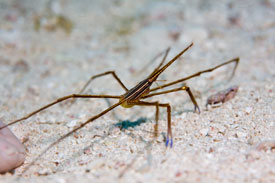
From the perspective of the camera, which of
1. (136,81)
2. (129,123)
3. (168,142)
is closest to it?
(168,142)

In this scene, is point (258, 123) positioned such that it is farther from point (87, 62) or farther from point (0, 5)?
point (0, 5)

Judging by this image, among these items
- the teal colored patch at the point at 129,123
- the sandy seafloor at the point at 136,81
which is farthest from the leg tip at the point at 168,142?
the teal colored patch at the point at 129,123

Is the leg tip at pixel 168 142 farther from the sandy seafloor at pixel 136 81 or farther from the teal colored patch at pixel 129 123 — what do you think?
the teal colored patch at pixel 129 123

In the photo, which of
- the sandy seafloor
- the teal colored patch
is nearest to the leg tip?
the sandy seafloor

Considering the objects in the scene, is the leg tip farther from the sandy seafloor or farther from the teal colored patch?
the teal colored patch

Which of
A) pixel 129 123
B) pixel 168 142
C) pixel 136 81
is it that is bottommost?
pixel 168 142

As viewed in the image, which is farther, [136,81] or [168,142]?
[136,81]

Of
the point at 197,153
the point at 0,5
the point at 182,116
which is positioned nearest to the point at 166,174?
the point at 197,153

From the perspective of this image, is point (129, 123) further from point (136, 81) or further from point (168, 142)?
point (136, 81)

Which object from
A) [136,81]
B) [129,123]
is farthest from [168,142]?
[136,81]
